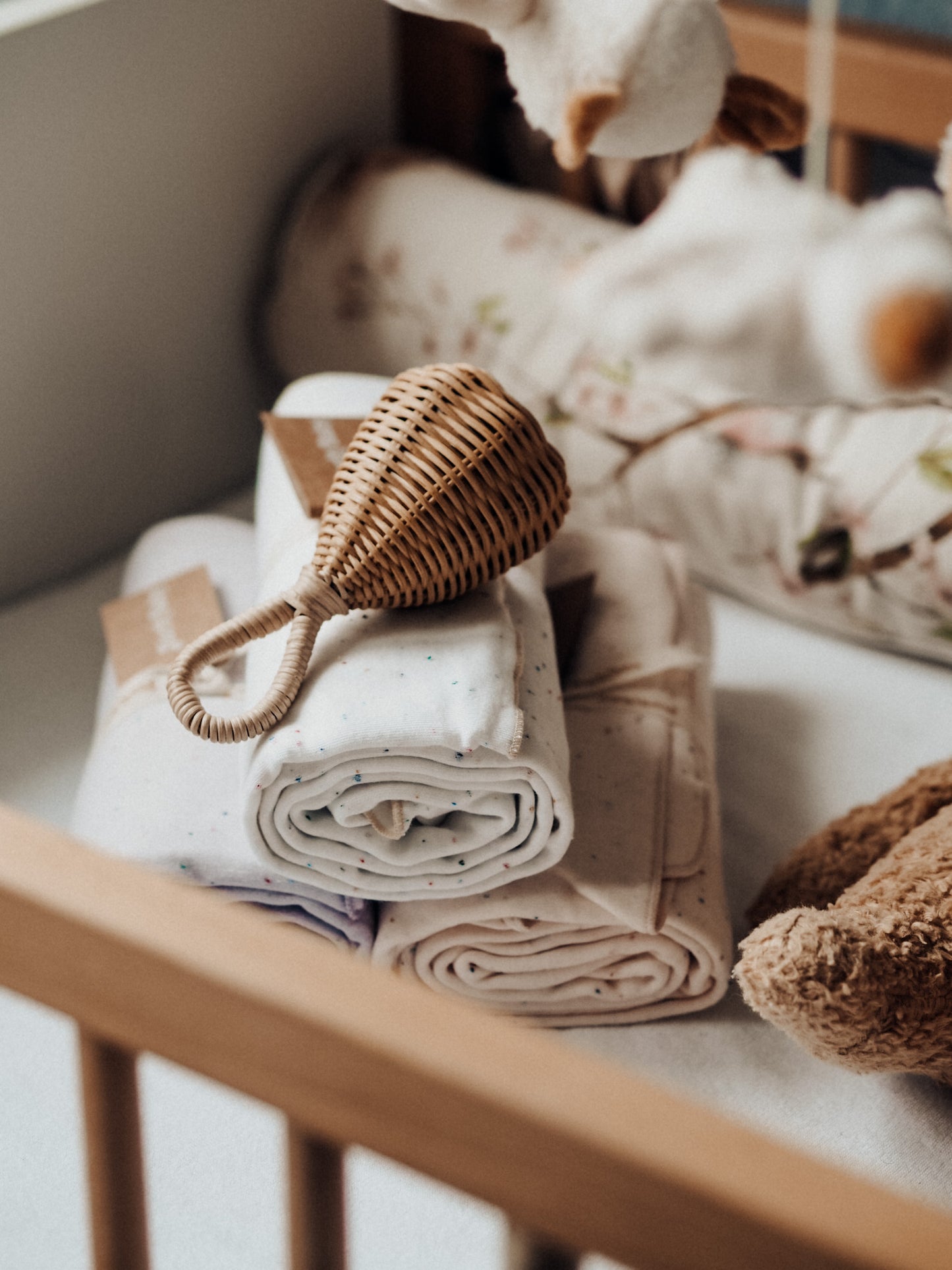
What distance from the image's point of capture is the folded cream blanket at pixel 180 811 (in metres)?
0.74

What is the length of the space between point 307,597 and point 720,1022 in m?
0.38

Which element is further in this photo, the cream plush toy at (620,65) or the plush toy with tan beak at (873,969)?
the plush toy with tan beak at (873,969)

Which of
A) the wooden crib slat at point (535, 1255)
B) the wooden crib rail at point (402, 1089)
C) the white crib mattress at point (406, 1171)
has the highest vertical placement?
the wooden crib rail at point (402, 1089)

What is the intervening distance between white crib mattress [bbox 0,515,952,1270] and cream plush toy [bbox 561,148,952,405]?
441 mm

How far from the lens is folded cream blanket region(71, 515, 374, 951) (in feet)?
2.43

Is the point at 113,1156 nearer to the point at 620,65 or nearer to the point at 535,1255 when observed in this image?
the point at 535,1255

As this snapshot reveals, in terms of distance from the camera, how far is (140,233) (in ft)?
3.87

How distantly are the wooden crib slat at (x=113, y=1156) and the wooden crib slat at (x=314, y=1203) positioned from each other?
0.06 m

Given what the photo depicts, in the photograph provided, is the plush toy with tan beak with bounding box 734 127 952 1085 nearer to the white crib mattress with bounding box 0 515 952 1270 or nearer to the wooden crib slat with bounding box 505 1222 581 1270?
the white crib mattress with bounding box 0 515 952 1270

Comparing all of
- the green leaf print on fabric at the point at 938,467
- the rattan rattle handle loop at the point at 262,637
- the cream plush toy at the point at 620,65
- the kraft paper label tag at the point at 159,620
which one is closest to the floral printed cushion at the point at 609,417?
the green leaf print on fabric at the point at 938,467

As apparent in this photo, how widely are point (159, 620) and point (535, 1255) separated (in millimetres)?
644

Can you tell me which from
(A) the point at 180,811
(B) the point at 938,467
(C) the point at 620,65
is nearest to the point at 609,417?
(B) the point at 938,467

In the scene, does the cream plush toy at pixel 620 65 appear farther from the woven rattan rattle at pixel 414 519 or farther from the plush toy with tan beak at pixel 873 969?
the plush toy with tan beak at pixel 873 969

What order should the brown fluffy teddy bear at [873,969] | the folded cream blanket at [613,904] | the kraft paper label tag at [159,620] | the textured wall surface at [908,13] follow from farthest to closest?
the textured wall surface at [908,13]
the kraft paper label tag at [159,620]
the folded cream blanket at [613,904]
the brown fluffy teddy bear at [873,969]
